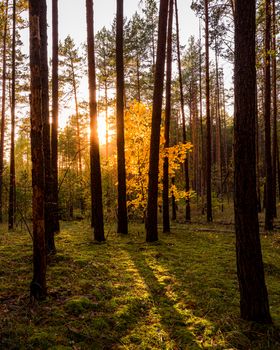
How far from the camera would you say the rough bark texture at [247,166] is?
454 centimetres

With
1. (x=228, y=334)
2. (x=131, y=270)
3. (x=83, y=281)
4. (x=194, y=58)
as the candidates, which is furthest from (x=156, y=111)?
(x=194, y=58)

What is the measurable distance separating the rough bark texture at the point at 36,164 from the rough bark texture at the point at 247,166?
10.2ft

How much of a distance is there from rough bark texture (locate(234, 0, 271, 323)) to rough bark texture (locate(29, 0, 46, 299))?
3105 millimetres

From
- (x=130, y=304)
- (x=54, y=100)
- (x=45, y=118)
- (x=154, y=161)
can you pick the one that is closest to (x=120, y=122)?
(x=154, y=161)

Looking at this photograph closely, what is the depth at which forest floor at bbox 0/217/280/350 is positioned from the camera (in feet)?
13.6

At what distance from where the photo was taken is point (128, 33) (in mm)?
25578

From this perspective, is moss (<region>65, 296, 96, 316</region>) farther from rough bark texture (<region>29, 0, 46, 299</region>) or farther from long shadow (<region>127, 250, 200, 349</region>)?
long shadow (<region>127, 250, 200, 349</region>)

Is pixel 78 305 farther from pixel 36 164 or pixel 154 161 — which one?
pixel 154 161

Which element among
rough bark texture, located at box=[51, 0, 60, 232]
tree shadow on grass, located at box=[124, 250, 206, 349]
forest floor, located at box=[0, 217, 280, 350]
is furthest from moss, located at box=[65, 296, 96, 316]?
rough bark texture, located at box=[51, 0, 60, 232]

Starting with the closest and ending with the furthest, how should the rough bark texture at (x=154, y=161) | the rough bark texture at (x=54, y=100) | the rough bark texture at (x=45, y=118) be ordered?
the rough bark texture at (x=45, y=118) → the rough bark texture at (x=154, y=161) → the rough bark texture at (x=54, y=100)

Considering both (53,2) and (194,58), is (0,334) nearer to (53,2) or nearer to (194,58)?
(53,2)

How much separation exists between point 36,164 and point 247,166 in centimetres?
333

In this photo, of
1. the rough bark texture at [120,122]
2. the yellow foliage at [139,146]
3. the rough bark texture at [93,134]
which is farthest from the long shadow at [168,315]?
the yellow foliage at [139,146]

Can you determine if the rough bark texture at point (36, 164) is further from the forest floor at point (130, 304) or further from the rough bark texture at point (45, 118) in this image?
the rough bark texture at point (45, 118)
